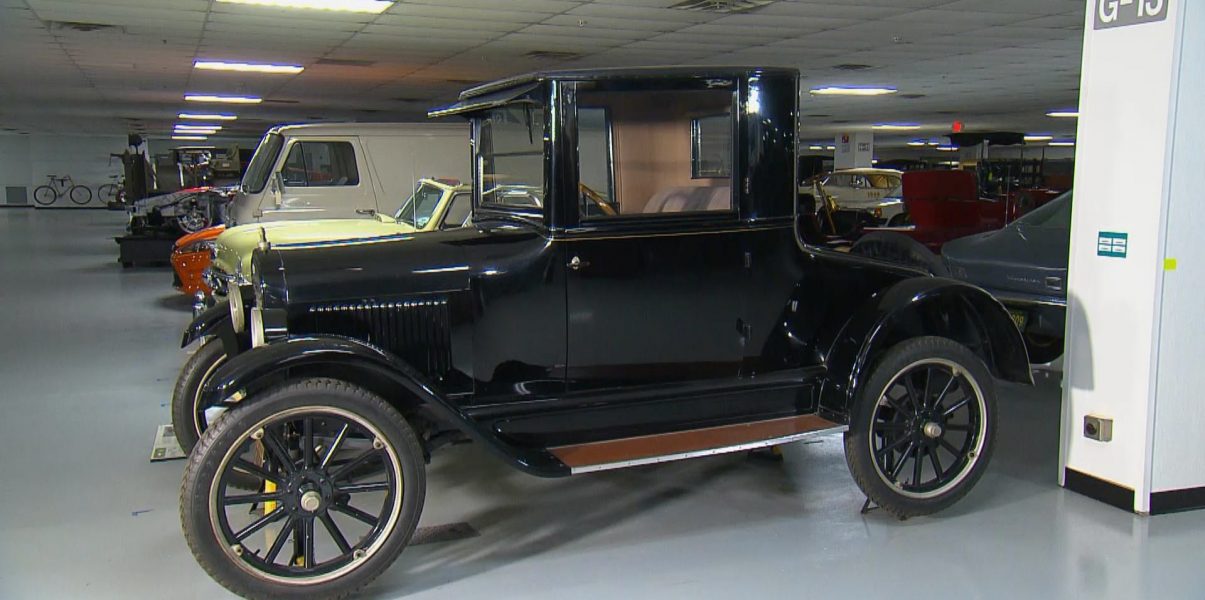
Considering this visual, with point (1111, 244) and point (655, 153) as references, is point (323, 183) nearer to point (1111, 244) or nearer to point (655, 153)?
point (655, 153)

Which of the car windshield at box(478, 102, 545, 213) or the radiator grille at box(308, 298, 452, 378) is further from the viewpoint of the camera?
the car windshield at box(478, 102, 545, 213)

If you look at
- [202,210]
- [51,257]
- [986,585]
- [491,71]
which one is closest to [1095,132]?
[986,585]

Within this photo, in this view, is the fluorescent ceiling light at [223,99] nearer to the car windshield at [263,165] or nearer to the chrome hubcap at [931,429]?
the car windshield at [263,165]

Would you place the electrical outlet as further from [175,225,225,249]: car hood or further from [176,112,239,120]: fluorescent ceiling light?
[176,112,239,120]: fluorescent ceiling light

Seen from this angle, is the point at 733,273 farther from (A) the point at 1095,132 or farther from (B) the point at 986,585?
(A) the point at 1095,132

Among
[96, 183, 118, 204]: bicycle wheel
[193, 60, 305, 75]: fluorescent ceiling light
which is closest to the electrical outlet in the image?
[193, 60, 305, 75]: fluorescent ceiling light

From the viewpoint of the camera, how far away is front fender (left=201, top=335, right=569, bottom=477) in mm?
2912

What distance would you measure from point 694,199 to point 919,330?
1.22 metres

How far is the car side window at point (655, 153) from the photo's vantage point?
11.3ft

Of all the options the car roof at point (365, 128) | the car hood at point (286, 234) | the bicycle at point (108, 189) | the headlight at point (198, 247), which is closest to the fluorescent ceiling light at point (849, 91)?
the car roof at point (365, 128)

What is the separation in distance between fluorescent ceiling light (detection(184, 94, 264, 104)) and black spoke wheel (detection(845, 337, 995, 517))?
604 inches

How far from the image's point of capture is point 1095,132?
3834 millimetres

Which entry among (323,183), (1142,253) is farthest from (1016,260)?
(323,183)

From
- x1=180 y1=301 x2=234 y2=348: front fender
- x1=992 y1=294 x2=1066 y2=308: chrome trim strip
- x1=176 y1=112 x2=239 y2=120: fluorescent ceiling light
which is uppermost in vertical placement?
x1=176 y1=112 x2=239 y2=120: fluorescent ceiling light
